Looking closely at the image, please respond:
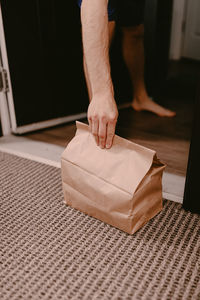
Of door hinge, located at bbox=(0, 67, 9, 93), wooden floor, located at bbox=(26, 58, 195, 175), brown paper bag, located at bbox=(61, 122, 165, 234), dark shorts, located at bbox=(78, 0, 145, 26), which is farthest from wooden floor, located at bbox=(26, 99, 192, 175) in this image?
dark shorts, located at bbox=(78, 0, 145, 26)

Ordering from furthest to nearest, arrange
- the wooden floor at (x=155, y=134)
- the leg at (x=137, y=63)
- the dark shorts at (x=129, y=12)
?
the leg at (x=137, y=63)
the dark shorts at (x=129, y=12)
the wooden floor at (x=155, y=134)

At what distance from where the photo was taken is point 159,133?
1.40 m

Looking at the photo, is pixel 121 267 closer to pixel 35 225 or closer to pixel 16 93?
pixel 35 225

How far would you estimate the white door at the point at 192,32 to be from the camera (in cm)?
285

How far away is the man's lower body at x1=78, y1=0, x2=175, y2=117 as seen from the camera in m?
1.37

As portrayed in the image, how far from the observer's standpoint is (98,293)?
0.63 meters

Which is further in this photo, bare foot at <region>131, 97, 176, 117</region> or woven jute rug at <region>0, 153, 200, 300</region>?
bare foot at <region>131, 97, 176, 117</region>

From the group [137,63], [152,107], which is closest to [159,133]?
[152,107]

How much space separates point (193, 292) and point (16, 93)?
101cm

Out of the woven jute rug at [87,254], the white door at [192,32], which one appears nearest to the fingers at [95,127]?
the woven jute rug at [87,254]

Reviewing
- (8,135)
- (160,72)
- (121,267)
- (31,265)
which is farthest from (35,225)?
(160,72)

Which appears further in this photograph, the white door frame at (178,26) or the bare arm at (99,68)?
the white door frame at (178,26)

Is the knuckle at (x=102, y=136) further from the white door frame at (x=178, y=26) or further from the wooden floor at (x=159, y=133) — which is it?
the white door frame at (x=178, y=26)

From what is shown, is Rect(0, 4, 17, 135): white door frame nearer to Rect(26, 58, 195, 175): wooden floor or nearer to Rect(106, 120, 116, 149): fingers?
Rect(26, 58, 195, 175): wooden floor
